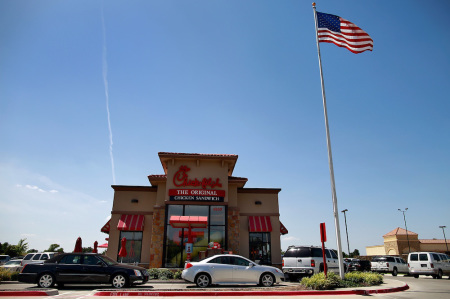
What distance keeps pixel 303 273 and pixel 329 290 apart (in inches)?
162

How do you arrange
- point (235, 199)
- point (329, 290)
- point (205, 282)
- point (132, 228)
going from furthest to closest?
point (235, 199), point (132, 228), point (205, 282), point (329, 290)

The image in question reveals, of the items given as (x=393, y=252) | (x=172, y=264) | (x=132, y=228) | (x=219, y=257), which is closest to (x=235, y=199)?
(x=172, y=264)

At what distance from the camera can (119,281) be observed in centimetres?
1190

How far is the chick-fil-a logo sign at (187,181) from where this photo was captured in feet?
67.1

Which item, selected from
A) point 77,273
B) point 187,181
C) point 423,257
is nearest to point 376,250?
point 423,257

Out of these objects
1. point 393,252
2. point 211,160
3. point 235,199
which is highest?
point 211,160

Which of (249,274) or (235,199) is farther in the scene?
(235,199)

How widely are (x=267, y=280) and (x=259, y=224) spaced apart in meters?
9.34

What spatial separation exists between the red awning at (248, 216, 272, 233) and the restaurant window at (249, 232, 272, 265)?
27.6 inches

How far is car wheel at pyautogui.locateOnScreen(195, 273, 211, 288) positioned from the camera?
1189 cm

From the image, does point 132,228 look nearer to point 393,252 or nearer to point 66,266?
point 66,266

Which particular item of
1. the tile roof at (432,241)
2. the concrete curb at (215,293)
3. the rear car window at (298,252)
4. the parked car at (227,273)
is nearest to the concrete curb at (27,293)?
the concrete curb at (215,293)

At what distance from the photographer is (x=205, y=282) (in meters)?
11.9

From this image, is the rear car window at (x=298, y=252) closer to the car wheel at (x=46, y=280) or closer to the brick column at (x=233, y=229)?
the brick column at (x=233, y=229)
